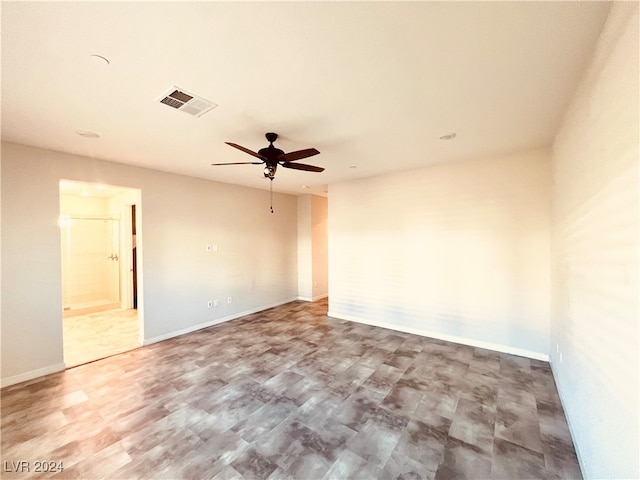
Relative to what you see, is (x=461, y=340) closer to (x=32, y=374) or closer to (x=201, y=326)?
(x=201, y=326)

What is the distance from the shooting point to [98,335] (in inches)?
171

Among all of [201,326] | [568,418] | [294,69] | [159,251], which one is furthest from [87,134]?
[568,418]

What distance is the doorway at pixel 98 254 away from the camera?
578 centimetres

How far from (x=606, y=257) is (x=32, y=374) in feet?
17.9

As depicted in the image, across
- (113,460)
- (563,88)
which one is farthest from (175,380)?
(563,88)

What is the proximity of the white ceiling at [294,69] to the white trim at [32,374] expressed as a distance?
2694 mm

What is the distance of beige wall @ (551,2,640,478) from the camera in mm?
1103

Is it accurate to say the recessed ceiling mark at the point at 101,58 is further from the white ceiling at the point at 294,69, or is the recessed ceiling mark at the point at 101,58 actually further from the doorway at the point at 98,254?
the doorway at the point at 98,254

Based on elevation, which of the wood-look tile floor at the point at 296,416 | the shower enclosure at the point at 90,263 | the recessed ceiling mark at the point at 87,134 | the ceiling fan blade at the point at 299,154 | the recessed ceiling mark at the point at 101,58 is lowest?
the wood-look tile floor at the point at 296,416

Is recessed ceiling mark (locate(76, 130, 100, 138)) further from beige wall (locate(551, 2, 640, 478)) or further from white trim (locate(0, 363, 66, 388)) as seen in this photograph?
beige wall (locate(551, 2, 640, 478))

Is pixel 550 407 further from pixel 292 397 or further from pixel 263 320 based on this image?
pixel 263 320

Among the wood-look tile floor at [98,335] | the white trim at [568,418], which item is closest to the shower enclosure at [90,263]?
the wood-look tile floor at [98,335]

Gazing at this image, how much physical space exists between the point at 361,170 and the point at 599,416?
12.2 ft

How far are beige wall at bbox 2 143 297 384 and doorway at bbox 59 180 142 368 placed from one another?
73.4 inches
